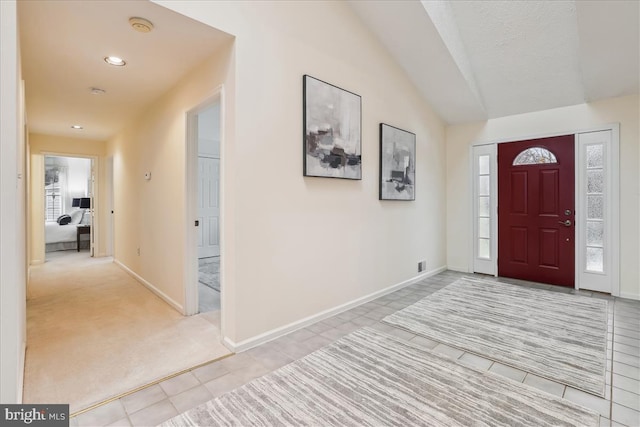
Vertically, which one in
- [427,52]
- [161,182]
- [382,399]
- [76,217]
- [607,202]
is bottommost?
[382,399]

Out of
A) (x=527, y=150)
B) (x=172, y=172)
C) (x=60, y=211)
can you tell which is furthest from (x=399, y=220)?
(x=60, y=211)

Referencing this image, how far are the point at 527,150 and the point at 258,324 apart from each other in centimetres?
446

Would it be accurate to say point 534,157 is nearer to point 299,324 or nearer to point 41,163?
point 299,324

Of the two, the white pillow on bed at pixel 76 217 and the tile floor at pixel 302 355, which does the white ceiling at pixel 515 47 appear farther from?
the white pillow on bed at pixel 76 217

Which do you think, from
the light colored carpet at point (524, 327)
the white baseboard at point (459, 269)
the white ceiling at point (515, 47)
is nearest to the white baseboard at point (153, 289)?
the light colored carpet at point (524, 327)

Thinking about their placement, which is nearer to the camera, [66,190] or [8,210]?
[8,210]

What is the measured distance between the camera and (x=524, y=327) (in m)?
2.87

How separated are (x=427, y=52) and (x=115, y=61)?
10.8ft

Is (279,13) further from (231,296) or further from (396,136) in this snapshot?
(231,296)

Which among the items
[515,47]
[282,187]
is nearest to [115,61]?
[282,187]

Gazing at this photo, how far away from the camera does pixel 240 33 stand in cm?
239

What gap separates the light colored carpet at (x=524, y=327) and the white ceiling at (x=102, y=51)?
308 cm

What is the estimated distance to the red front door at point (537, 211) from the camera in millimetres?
4211

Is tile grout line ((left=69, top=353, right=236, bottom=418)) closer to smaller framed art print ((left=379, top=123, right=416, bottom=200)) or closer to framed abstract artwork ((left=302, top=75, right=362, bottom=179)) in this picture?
framed abstract artwork ((left=302, top=75, right=362, bottom=179))
